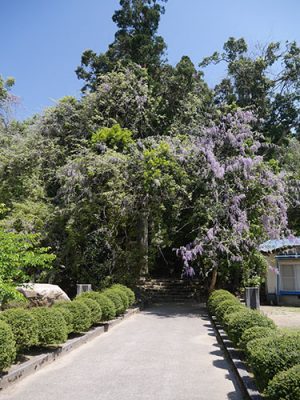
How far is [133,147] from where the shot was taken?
17.3m

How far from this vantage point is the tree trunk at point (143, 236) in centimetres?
1633

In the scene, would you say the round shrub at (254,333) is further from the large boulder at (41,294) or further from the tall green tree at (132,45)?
the tall green tree at (132,45)

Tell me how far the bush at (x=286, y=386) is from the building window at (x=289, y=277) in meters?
15.7

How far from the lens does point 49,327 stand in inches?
273

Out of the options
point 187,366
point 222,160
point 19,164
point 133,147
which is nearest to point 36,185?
point 19,164

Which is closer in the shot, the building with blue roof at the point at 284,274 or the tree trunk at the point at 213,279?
the tree trunk at the point at 213,279

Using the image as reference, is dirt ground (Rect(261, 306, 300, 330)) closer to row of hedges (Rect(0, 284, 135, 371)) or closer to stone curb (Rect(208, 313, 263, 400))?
stone curb (Rect(208, 313, 263, 400))

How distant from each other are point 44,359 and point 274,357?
3998 mm

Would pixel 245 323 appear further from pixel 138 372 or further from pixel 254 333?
pixel 138 372

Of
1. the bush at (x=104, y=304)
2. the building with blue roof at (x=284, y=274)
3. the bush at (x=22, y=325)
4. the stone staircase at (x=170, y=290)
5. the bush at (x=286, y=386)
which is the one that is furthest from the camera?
the stone staircase at (x=170, y=290)

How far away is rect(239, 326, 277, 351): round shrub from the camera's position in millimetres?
5766

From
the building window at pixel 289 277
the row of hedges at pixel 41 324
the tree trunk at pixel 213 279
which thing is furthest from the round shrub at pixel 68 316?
the building window at pixel 289 277

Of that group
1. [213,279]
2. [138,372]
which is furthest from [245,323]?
[213,279]

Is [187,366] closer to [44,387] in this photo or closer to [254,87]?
[44,387]
